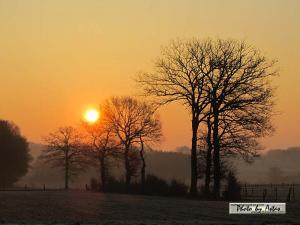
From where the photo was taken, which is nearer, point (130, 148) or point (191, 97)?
point (191, 97)

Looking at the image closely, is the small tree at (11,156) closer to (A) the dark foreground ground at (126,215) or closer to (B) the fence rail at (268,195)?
(B) the fence rail at (268,195)

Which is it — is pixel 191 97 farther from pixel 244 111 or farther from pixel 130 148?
pixel 130 148

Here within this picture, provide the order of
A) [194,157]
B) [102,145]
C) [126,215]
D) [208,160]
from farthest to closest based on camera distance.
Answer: [102,145] < [194,157] < [208,160] < [126,215]

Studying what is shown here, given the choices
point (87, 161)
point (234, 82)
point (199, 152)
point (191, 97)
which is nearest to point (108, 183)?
point (199, 152)

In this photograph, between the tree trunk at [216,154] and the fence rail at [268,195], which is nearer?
the tree trunk at [216,154]

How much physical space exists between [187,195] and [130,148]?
32.0 meters

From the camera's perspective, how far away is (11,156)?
101 metres

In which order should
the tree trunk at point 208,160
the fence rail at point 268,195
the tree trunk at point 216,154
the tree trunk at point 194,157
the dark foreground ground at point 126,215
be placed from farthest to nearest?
the fence rail at point 268,195, the tree trunk at point 194,157, the tree trunk at point 208,160, the tree trunk at point 216,154, the dark foreground ground at point 126,215

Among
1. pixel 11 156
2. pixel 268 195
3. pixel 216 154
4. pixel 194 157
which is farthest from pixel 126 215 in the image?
pixel 11 156

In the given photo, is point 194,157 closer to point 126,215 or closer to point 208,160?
point 208,160

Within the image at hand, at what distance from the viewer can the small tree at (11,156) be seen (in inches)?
3922

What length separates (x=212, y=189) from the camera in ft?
182

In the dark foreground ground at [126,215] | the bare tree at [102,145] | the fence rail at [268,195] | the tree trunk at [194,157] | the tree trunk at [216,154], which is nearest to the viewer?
the dark foreground ground at [126,215]

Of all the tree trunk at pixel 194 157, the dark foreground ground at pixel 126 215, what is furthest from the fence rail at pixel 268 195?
the dark foreground ground at pixel 126 215
